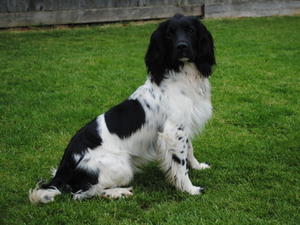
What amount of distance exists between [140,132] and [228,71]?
14.0 feet

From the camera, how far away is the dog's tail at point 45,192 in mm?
3953

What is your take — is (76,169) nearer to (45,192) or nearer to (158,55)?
(45,192)

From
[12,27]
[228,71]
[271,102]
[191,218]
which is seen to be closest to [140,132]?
[191,218]

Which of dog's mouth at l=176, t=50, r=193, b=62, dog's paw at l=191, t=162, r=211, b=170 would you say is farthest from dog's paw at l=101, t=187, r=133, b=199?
dog's mouth at l=176, t=50, r=193, b=62

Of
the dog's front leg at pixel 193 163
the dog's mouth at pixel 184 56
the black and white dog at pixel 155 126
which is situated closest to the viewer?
the dog's mouth at pixel 184 56

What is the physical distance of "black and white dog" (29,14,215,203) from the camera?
13.4 feet

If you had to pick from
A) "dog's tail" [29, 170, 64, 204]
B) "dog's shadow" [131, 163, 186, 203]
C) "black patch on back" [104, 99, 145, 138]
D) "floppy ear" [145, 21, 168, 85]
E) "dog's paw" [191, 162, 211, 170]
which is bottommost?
"dog's shadow" [131, 163, 186, 203]

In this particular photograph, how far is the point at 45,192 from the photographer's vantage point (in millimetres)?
3979

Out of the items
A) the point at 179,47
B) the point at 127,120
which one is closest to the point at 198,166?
the point at 127,120

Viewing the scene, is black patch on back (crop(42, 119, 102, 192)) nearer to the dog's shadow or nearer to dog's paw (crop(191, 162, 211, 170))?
the dog's shadow

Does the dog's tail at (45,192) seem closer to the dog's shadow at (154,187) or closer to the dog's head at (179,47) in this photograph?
the dog's shadow at (154,187)

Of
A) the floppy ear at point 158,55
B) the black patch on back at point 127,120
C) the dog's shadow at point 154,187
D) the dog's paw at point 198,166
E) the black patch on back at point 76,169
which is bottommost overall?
the dog's shadow at point 154,187

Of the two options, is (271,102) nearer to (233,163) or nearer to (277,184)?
(233,163)

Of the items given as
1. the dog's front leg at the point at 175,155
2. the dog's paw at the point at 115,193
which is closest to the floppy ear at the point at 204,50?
the dog's front leg at the point at 175,155
